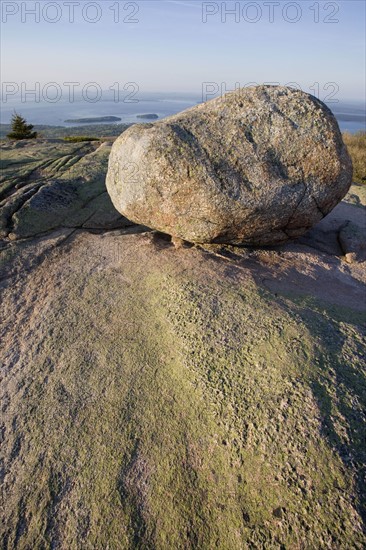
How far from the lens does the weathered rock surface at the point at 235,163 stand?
297 inches

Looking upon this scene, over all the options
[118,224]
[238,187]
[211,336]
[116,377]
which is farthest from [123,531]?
[118,224]

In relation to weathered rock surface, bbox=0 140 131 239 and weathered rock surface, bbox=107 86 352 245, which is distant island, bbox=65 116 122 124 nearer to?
weathered rock surface, bbox=0 140 131 239

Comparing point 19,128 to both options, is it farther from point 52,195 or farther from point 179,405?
point 179,405

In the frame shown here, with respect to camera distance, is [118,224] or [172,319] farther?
[118,224]

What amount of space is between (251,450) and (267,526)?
2.60 feet

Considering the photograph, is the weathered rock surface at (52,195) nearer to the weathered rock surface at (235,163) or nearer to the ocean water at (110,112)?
the weathered rock surface at (235,163)

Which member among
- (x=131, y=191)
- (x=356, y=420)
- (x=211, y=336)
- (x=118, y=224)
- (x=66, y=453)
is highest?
(x=131, y=191)

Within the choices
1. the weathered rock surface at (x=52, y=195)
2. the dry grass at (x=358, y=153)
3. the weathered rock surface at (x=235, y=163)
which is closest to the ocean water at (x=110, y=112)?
the dry grass at (x=358, y=153)

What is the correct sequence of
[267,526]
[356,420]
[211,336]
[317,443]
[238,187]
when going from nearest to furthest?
[267,526]
[317,443]
[356,420]
[211,336]
[238,187]

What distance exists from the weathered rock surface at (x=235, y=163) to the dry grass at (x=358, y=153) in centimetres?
1411

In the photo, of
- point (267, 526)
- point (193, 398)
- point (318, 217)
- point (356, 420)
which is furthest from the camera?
point (318, 217)

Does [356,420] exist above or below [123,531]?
above

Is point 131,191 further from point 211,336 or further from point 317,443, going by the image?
point 317,443

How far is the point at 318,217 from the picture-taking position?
345 inches
